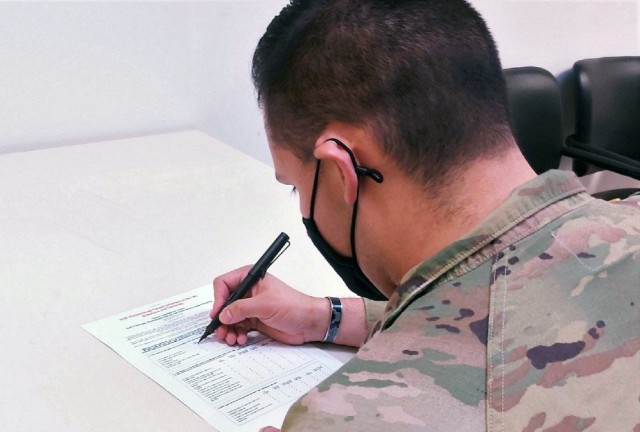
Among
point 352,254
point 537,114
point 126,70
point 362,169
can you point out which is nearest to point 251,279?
point 352,254

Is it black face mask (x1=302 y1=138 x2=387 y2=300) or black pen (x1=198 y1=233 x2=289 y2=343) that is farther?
black pen (x1=198 y1=233 x2=289 y2=343)

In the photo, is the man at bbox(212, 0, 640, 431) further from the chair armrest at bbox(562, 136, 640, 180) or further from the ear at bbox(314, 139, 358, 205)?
the chair armrest at bbox(562, 136, 640, 180)

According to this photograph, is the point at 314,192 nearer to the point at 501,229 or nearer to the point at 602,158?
the point at 501,229

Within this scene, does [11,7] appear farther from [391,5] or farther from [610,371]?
[610,371]

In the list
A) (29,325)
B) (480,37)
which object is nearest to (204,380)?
(29,325)

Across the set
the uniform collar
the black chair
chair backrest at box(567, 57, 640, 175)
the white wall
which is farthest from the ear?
chair backrest at box(567, 57, 640, 175)

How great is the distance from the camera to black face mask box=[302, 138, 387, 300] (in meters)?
0.75

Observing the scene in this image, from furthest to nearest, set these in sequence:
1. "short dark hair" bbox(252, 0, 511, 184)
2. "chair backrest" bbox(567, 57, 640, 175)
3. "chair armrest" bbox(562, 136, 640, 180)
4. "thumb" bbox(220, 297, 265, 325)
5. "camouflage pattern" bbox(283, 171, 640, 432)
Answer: "chair backrest" bbox(567, 57, 640, 175), "chair armrest" bbox(562, 136, 640, 180), "thumb" bbox(220, 297, 265, 325), "short dark hair" bbox(252, 0, 511, 184), "camouflage pattern" bbox(283, 171, 640, 432)

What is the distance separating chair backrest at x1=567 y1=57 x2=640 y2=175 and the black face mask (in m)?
1.54

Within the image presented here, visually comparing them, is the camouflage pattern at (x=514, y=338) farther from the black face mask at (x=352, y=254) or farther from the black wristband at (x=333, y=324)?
the black wristband at (x=333, y=324)

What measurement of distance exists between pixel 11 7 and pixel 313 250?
83 cm

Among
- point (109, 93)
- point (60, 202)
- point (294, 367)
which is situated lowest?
point (294, 367)

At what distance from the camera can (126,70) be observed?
5.33 feet

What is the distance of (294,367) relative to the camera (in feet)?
3.00
